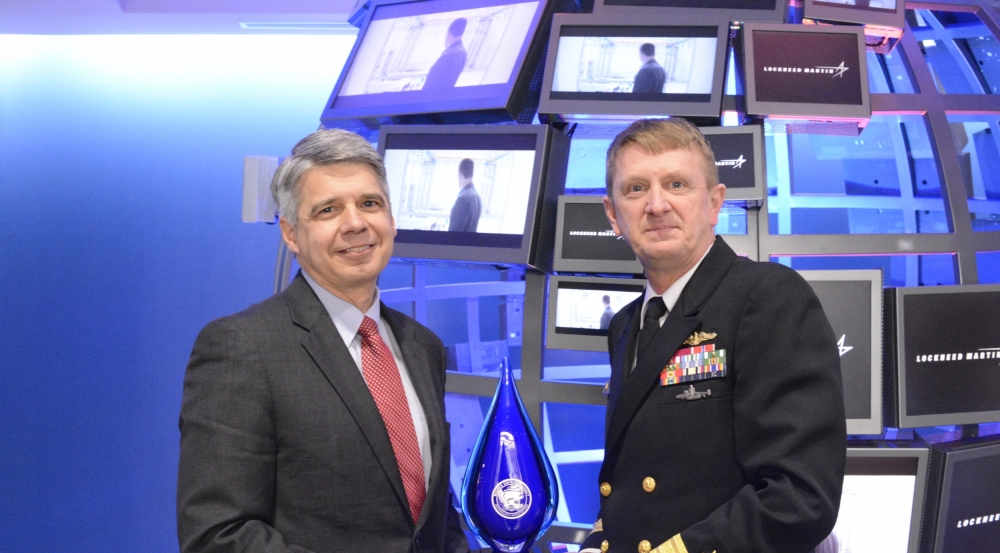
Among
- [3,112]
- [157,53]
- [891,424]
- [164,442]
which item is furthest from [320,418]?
[3,112]

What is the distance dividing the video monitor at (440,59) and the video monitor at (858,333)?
1.42 meters

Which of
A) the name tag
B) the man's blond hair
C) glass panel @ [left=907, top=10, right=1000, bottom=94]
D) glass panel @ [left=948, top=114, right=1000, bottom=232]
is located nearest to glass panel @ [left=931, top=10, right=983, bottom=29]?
glass panel @ [left=907, top=10, right=1000, bottom=94]

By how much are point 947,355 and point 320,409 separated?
237 centimetres

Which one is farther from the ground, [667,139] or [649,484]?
[667,139]

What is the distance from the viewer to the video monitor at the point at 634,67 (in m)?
3.13

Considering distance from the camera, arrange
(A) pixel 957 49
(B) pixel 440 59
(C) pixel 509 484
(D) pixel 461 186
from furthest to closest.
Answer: (A) pixel 957 49
(B) pixel 440 59
(D) pixel 461 186
(C) pixel 509 484

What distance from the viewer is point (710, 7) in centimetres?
341

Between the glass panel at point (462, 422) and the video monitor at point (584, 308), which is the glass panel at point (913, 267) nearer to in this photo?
the video monitor at point (584, 308)

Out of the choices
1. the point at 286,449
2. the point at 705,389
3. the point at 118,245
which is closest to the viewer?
the point at 286,449

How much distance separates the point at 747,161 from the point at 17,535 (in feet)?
20.6

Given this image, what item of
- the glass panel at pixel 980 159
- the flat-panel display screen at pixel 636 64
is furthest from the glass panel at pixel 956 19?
the flat-panel display screen at pixel 636 64

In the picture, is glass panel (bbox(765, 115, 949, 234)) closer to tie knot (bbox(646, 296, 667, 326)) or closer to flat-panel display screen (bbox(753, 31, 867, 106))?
flat-panel display screen (bbox(753, 31, 867, 106))

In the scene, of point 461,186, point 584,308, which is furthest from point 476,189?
point 584,308

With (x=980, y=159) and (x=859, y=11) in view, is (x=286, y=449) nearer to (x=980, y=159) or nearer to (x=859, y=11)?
(x=859, y=11)
